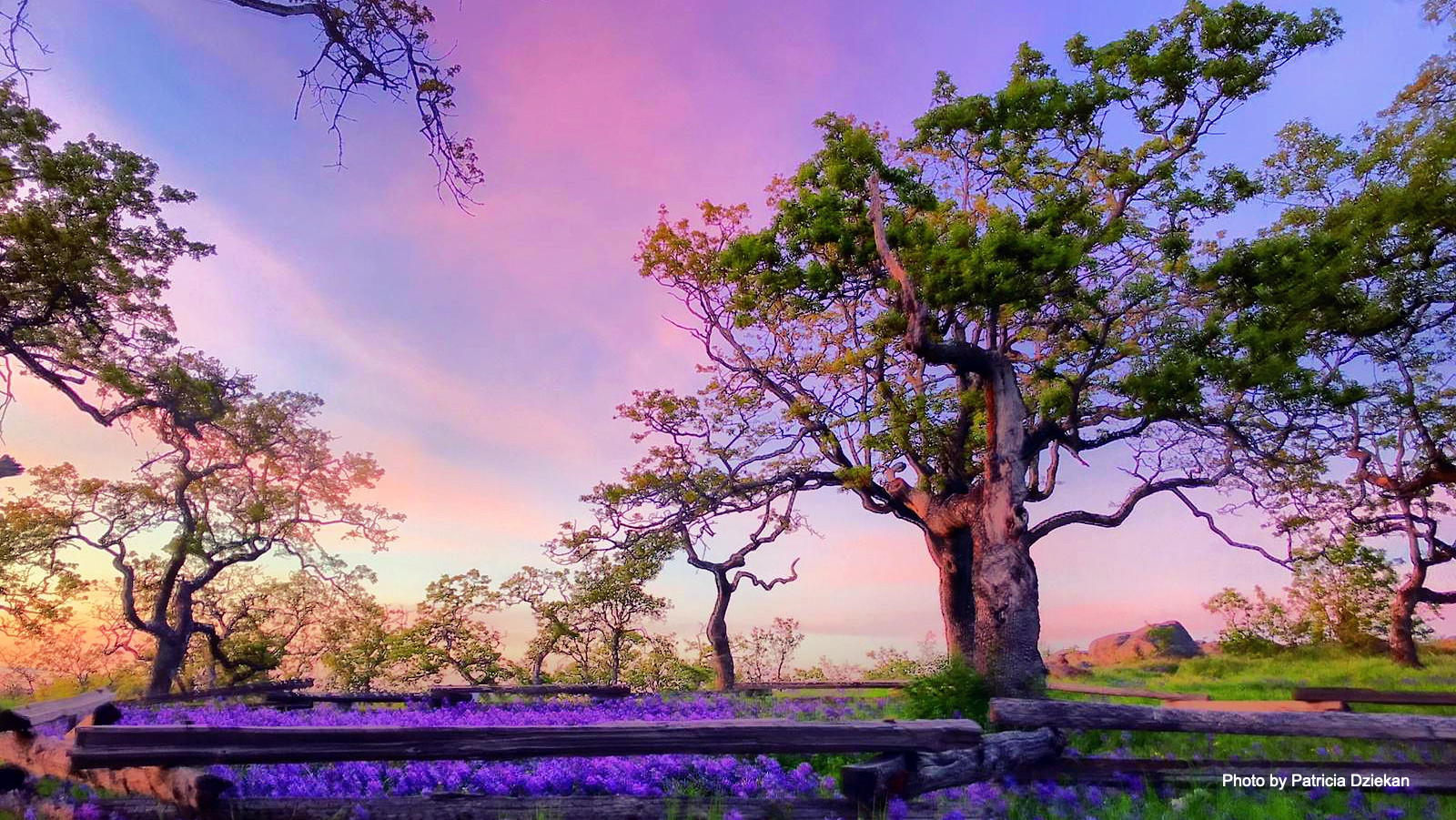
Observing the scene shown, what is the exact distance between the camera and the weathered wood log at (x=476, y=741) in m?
5.47

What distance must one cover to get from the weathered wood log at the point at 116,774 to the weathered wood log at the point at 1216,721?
6.82 meters

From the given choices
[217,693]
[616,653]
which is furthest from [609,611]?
[217,693]

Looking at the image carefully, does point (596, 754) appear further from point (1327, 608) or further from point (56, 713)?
point (1327, 608)

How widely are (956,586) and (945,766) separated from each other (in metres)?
12.2

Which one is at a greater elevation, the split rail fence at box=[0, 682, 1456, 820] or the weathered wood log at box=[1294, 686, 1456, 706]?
the split rail fence at box=[0, 682, 1456, 820]

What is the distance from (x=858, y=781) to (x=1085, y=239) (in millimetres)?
13597

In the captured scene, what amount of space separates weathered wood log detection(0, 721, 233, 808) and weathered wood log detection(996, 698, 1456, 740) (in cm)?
682

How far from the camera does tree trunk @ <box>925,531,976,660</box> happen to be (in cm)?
1759

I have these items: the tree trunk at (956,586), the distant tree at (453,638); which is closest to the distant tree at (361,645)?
the distant tree at (453,638)

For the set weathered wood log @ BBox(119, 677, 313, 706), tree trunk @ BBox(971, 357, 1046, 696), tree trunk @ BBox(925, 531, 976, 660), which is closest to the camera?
tree trunk @ BBox(971, 357, 1046, 696)

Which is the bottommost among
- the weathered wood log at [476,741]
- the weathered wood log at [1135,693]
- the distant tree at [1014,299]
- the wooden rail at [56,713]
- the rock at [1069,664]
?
the rock at [1069,664]

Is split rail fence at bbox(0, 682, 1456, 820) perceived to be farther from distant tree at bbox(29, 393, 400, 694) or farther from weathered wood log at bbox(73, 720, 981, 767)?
distant tree at bbox(29, 393, 400, 694)

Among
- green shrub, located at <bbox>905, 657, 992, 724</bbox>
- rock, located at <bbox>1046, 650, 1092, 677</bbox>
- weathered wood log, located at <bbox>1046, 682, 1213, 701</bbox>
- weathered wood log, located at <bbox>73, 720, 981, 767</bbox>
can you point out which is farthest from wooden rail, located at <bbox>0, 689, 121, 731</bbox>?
rock, located at <bbox>1046, 650, 1092, 677</bbox>

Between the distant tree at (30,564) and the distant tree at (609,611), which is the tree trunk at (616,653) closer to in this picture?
the distant tree at (609,611)
